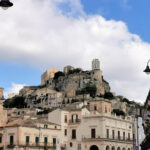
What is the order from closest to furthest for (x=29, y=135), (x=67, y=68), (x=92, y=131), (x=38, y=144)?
1. (x=29, y=135)
2. (x=38, y=144)
3. (x=92, y=131)
4. (x=67, y=68)

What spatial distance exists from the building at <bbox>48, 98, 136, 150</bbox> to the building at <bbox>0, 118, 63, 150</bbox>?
4562mm

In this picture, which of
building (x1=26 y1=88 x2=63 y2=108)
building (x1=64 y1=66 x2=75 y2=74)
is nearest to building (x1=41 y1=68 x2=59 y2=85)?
building (x1=64 y1=66 x2=75 y2=74)

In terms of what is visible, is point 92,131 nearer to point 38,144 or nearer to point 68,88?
point 38,144

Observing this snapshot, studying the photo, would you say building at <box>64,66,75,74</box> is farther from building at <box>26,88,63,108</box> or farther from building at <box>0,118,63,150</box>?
building at <box>0,118,63,150</box>

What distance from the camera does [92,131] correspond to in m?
64.1

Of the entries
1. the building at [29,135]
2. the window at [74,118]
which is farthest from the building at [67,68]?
the building at [29,135]

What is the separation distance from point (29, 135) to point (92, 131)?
13.2 metres

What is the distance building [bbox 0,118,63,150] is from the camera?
182 feet

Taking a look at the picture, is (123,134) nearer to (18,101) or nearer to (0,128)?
(0,128)

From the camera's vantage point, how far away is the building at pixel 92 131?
6256cm

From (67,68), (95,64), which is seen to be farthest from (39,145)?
(67,68)

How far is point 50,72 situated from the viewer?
180000 millimetres

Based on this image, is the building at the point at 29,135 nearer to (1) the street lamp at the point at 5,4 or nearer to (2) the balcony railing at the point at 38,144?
(2) the balcony railing at the point at 38,144

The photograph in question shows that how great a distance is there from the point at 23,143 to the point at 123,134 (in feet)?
77.2
